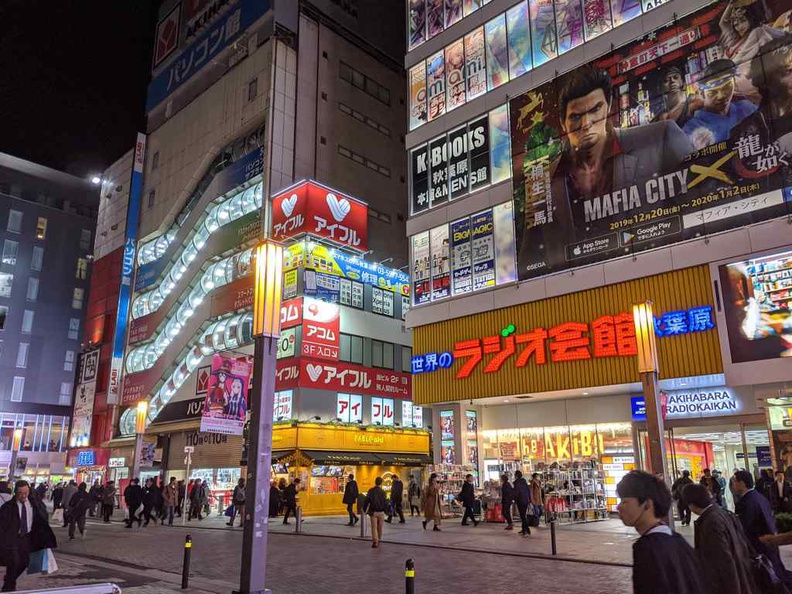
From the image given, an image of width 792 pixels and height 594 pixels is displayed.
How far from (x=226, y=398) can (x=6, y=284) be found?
200 feet

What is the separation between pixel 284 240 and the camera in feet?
111

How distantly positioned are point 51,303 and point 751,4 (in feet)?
232

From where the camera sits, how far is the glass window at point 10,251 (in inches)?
2628

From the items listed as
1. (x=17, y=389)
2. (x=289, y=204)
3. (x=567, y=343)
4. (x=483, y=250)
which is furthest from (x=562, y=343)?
(x=17, y=389)

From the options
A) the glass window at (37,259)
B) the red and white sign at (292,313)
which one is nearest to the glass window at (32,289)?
the glass window at (37,259)

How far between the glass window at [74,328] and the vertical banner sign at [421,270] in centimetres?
5684

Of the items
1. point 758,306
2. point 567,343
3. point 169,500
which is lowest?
point 169,500

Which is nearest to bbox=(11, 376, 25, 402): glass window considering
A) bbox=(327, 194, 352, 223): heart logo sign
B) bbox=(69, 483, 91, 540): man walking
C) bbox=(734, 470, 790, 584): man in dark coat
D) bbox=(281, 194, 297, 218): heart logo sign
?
bbox=(281, 194, 297, 218): heart logo sign

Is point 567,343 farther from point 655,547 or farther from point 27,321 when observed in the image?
point 27,321

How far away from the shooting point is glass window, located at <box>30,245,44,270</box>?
68875 mm

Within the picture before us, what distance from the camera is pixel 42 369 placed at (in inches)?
2630

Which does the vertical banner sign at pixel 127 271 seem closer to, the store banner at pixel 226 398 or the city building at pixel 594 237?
the city building at pixel 594 237

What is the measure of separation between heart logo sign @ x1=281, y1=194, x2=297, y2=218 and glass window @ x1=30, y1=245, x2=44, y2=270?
48.3m

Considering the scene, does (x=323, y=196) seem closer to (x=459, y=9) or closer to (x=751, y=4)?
(x=459, y=9)
